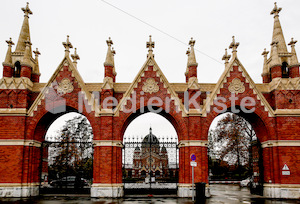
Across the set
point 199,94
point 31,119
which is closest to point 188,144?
point 199,94

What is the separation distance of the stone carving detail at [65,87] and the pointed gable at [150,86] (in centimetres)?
355

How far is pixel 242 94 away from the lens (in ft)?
64.1

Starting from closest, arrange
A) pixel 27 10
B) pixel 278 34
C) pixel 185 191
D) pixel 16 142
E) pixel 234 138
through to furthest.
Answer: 1. pixel 185 191
2. pixel 16 142
3. pixel 278 34
4. pixel 27 10
5. pixel 234 138

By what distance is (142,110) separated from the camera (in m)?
19.5

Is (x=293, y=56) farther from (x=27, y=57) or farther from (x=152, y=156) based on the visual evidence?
(x=27, y=57)

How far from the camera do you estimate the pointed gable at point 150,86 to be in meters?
19.2

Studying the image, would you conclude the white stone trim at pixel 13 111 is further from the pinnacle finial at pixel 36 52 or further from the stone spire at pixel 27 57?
the pinnacle finial at pixel 36 52

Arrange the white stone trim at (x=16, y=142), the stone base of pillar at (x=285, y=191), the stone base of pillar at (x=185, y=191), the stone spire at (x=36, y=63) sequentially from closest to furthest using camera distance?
the stone base of pillar at (x=285, y=191)
the stone base of pillar at (x=185, y=191)
the white stone trim at (x=16, y=142)
the stone spire at (x=36, y=63)

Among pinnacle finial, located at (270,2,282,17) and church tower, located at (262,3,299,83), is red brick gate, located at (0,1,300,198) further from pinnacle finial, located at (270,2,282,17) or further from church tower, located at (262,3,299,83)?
pinnacle finial, located at (270,2,282,17)

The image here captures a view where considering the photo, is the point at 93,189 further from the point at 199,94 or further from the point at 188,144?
the point at 199,94

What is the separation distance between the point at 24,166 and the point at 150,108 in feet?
29.8

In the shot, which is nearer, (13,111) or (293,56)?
(13,111)

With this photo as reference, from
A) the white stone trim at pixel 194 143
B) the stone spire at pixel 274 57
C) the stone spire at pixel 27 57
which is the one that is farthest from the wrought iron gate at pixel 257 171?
the stone spire at pixel 27 57

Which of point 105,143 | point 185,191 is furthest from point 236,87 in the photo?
point 105,143
